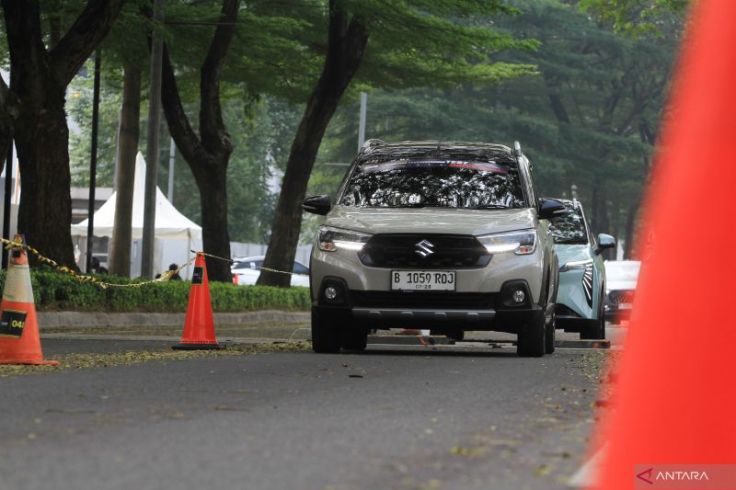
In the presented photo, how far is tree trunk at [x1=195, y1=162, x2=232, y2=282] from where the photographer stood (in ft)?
104

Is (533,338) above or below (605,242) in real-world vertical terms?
below

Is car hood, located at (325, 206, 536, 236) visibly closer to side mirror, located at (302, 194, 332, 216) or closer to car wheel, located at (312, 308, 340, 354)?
side mirror, located at (302, 194, 332, 216)

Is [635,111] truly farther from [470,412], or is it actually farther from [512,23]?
[470,412]

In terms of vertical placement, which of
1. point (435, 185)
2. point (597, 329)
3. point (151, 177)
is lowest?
point (597, 329)

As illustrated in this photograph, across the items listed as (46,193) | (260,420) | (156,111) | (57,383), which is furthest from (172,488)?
(156,111)

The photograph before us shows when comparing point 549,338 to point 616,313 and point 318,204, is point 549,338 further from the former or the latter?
point 616,313

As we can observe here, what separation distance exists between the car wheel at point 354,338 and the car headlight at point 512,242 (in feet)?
5.24

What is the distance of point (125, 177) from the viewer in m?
32.1

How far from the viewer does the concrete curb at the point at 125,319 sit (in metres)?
22.4

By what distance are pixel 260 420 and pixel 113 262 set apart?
78.8ft

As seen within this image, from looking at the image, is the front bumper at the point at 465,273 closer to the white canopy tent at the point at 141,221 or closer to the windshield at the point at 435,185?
the windshield at the point at 435,185

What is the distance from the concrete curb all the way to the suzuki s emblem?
8.08 m

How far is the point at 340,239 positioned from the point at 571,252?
5897mm

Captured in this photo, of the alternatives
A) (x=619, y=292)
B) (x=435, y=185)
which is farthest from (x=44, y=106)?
(x=619, y=292)
